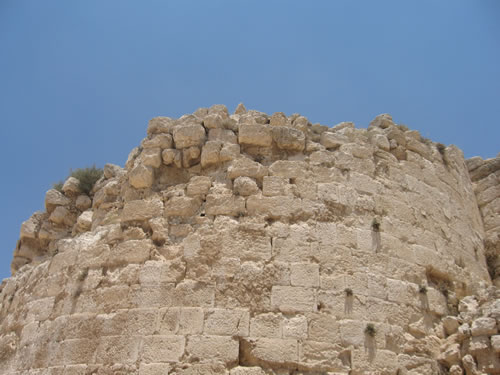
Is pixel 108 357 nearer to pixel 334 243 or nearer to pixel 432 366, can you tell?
pixel 334 243

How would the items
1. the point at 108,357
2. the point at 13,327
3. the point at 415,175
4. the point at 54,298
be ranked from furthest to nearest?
the point at 415,175
the point at 13,327
the point at 54,298
the point at 108,357

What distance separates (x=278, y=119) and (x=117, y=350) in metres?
3.32

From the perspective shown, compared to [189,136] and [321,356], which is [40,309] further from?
[321,356]

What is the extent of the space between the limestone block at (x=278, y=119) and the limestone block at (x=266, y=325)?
98.6 inches

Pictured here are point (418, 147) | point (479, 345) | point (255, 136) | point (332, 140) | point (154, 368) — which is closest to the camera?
point (154, 368)

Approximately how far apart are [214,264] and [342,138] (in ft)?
7.97

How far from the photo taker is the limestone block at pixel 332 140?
6.51 m

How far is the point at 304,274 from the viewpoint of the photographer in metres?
5.38

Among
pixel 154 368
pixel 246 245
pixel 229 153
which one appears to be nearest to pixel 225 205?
pixel 246 245

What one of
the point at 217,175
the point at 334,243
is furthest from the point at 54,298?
the point at 334,243

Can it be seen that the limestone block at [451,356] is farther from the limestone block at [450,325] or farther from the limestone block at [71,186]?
the limestone block at [71,186]

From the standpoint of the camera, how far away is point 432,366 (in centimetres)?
546

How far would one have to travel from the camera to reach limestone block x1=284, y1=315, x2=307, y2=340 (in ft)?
16.5

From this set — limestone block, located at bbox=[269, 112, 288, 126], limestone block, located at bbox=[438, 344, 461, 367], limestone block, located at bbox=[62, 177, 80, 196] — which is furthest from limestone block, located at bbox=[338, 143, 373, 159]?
limestone block, located at bbox=[62, 177, 80, 196]
